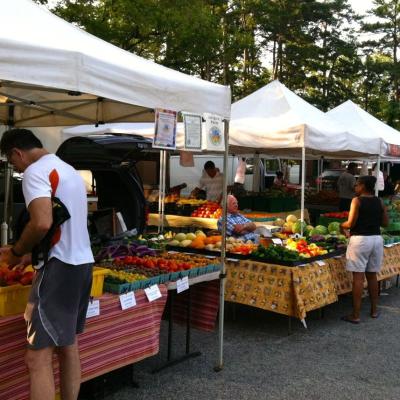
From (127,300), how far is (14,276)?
820 millimetres

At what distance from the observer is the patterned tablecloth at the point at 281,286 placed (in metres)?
5.20

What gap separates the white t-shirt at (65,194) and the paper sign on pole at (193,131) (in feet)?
4.53

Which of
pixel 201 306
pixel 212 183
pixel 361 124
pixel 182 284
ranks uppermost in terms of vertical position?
pixel 361 124

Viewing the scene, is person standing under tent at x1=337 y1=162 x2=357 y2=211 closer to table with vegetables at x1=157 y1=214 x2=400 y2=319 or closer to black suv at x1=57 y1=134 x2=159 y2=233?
table with vegetables at x1=157 y1=214 x2=400 y2=319

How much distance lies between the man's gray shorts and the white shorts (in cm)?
387

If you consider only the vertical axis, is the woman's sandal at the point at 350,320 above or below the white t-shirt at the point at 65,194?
below

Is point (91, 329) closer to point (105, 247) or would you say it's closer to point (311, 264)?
point (105, 247)

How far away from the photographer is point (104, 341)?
3.51 meters

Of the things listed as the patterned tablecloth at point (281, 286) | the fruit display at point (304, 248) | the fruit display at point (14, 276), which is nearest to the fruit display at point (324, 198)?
the fruit display at point (304, 248)

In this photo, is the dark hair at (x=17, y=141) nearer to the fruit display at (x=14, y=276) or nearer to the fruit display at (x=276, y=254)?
the fruit display at (x=14, y=276)

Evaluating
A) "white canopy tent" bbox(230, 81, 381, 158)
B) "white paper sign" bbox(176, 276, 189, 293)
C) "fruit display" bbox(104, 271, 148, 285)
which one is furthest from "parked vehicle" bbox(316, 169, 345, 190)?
"fruit display" bbox(104, 271, 148, 285)

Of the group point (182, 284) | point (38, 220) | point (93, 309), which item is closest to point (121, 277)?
point (93, 309)

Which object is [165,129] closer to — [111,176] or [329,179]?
[111,176]

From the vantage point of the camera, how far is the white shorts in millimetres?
5863
